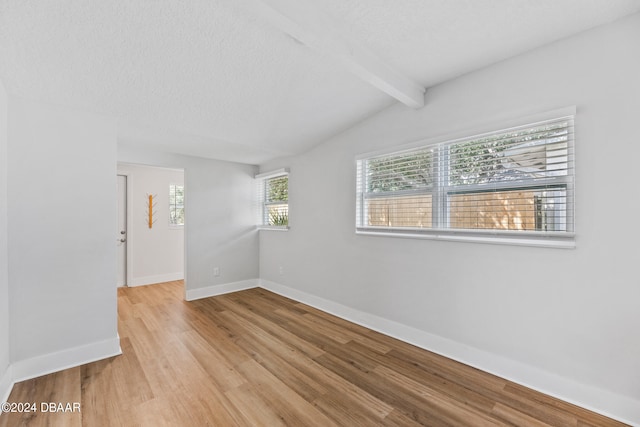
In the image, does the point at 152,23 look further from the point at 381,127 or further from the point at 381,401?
the point at 381,401

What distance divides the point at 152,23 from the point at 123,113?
3.63 ft

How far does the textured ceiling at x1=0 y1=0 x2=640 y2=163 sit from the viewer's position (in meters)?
1.57

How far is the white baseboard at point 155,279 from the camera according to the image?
486cm

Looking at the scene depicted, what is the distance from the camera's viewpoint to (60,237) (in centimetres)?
225

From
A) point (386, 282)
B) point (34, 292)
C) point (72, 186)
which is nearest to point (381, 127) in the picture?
point (386, 282)

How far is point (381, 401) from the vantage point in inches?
72.1

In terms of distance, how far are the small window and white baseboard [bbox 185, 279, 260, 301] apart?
6.19ft

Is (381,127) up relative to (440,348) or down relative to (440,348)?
up

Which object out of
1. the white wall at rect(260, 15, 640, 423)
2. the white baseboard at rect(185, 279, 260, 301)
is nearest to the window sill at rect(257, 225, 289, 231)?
the white baseboard at rect(185, 279, 260, 301)

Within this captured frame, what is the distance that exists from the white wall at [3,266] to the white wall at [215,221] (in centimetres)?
159

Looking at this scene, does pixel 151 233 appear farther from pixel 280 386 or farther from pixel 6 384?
pixel 280 386

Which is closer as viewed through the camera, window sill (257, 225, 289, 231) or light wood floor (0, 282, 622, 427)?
light wood floor (0, 282, 622, 427)

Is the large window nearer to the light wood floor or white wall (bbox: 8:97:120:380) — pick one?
the light wood floor

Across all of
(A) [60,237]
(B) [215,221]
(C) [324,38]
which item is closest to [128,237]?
(B) [215,221]
